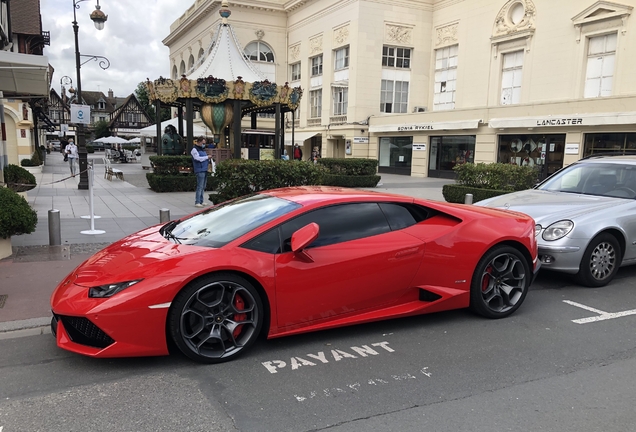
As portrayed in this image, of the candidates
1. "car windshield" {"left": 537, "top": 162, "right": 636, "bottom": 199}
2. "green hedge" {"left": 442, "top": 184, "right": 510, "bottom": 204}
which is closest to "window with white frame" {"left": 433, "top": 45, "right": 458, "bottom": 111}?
"green hedge" {"left": 442, "top": 184, "right": 510, "bottom": 204}

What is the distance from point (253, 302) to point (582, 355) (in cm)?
285

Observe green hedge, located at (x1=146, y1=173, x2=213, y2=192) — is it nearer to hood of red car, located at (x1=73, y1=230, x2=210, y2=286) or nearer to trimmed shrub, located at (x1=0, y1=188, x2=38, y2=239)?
trimmed shrub, located at (x1=0, y1=188, x2=38, y2=239)

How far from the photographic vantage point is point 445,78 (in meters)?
35.5

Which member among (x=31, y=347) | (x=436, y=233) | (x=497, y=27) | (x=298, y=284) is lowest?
(x=31, y=347)

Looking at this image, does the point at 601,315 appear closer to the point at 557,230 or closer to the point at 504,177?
the point at 557,230

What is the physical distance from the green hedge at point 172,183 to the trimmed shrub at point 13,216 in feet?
34.2

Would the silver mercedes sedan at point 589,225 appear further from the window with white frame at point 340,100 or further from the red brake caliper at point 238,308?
the window with white frame at point 340,100

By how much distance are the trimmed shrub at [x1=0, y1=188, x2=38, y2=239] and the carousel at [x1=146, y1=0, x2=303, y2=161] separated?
12.7 meters

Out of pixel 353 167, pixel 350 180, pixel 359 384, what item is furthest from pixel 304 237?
pixel 353 167

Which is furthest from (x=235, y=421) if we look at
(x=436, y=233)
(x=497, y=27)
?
(x=497, y=27)

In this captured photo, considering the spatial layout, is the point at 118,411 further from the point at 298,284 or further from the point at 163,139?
the point at 163,139

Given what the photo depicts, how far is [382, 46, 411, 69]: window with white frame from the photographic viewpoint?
36.6 metres

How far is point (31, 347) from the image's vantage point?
424 cm

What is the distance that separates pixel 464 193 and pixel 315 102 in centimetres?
2971
